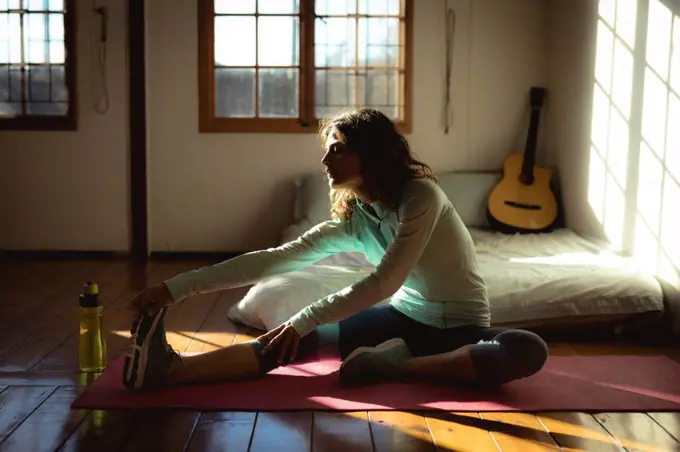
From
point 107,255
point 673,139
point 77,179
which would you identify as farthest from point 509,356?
point 77,179

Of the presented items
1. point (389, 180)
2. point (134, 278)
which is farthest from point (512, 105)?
point (389, 180)

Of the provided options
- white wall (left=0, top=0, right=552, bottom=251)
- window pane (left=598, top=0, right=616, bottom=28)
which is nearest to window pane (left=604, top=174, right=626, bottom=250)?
window pane (left=598, top=0, right=616, bottom=28)

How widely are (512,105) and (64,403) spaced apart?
11.9 ft

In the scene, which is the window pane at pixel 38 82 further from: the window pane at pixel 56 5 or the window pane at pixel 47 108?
the window pane at pixel 56 5

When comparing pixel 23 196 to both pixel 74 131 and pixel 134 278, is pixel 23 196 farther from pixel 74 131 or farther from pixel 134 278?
pixel 134 278

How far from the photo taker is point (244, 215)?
5.19 meters

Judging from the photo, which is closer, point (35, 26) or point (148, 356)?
point (148, 356)

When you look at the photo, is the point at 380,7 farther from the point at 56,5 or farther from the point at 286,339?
the point at 286,339

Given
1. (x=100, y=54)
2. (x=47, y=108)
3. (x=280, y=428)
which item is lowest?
(x=280, y=428)

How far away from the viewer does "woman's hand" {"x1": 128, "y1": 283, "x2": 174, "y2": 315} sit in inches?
87.0

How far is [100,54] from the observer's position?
5.08 metres

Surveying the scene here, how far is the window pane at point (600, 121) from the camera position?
159 inches

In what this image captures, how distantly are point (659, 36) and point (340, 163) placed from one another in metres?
1.71

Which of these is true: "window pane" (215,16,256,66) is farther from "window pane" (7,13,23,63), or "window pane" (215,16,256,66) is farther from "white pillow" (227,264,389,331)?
"white pillow" (227,264,389,331)
